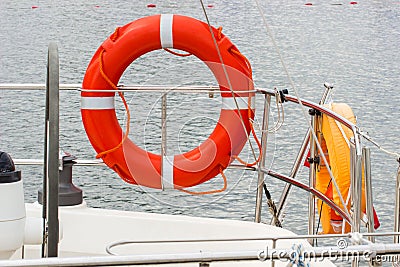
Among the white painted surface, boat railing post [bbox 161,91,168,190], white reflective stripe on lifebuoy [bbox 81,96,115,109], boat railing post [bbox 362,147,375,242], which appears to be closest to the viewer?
boat railing post [bbox 362,147,375,242]

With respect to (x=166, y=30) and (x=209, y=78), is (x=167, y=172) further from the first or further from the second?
(x=166, y=30)

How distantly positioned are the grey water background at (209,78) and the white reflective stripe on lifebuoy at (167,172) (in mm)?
32

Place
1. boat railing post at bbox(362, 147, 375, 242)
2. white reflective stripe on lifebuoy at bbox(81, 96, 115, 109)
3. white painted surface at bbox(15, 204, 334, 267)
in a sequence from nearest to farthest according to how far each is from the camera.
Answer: boat railing post at bbox(362, 147, 375, 242)
white painted surface at bbox(15, 204, 334, 267)
white reflective stripe on lifebuoy at bbox(81, 96, 115, 109)

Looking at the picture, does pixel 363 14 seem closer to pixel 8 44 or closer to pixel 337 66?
pixel 337 66

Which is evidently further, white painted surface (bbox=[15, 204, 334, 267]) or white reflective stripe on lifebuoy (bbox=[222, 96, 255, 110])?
white reflective stripe on lifebuoy (bbox=[222, 96, 255, 110])

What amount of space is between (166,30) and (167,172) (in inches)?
19.8

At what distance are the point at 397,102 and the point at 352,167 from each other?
642 cm

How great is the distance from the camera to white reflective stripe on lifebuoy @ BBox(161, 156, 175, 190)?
2.90 meters

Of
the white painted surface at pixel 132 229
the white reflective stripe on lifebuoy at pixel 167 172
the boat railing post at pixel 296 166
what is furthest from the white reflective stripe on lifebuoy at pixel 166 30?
the white painted surface at pixel 132 229

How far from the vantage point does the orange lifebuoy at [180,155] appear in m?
2.91

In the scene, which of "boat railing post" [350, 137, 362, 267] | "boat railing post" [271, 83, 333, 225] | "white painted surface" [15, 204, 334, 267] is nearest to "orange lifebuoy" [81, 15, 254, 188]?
"boat railing post" [271, 83, 333, 225]

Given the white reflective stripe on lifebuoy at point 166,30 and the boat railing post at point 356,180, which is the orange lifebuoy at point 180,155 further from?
the boat railing post at point 356,180

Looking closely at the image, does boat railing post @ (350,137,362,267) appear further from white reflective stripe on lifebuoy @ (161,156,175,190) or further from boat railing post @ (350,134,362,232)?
white reflective stripe on lifebuoy @ (161,156,175,190)

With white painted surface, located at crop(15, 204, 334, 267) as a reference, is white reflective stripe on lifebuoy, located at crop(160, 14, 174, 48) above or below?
above
